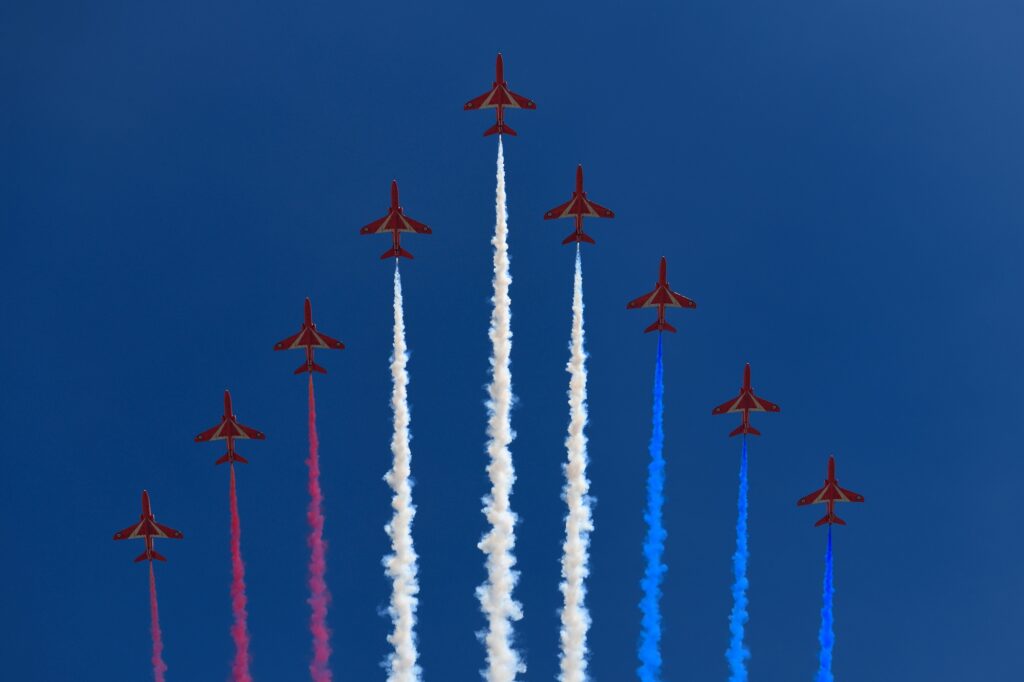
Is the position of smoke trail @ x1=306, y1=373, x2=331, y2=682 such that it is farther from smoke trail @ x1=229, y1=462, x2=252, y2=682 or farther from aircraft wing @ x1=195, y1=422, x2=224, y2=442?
aircraft wing @ x1=195, y1=422, x2=224, y2=442

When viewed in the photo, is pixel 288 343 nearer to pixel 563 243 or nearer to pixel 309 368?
pixel 309 368

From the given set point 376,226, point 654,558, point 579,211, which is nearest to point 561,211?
point 579,211

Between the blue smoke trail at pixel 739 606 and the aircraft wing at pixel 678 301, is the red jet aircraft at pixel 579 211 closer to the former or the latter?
the aircraft wing at pixel 678 301

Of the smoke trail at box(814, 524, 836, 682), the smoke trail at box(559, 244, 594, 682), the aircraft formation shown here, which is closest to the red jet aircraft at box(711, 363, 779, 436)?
the aircraft formation

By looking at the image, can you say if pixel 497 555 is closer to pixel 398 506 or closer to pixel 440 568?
pixel 398 506

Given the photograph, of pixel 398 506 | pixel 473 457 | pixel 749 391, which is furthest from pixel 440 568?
pixel 749 391
